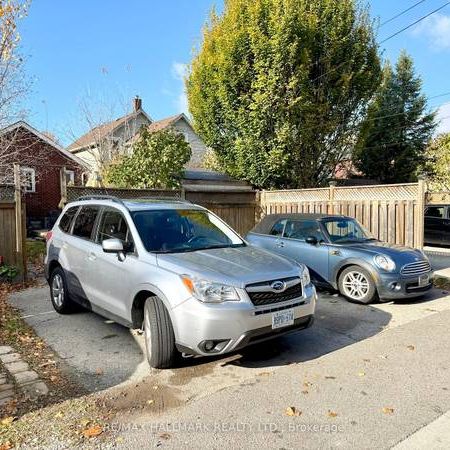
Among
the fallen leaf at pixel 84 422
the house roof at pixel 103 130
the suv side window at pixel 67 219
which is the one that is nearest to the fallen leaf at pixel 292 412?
the fallen leaf at pixel 84 422

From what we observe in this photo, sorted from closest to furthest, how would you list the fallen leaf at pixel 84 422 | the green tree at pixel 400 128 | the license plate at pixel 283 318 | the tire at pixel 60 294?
the fallen leaf at pixel 84 422, the license plate at pixel 283 318, the tire at pixel 60 294, the green tree at pixel 400 128

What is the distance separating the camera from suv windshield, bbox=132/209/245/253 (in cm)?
466

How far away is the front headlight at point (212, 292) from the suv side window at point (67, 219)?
312cm

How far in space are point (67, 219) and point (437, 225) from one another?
14.0 metres

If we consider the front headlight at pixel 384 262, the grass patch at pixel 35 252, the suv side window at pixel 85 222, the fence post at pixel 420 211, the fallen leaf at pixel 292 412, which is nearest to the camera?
the fallen leaf at pixel 292 412

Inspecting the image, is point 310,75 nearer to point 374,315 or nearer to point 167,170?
point 167,170

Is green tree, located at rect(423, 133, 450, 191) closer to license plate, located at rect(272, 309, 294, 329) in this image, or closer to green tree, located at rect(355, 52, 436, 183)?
green tree, located at rect(355, 52, 436, 183)

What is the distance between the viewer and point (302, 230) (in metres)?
7.95

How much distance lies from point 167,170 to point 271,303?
365 inches

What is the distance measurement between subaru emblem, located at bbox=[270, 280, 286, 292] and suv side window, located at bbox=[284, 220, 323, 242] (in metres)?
3.65

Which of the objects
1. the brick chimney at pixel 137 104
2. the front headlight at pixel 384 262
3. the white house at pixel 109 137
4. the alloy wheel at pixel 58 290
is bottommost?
the alloy wheel at pixel 58 290

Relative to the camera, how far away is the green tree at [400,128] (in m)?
24.0

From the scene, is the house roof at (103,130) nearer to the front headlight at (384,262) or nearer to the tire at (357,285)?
the tire at (357,285)

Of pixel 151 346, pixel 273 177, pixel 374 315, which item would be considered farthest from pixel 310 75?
pixel 151 346
